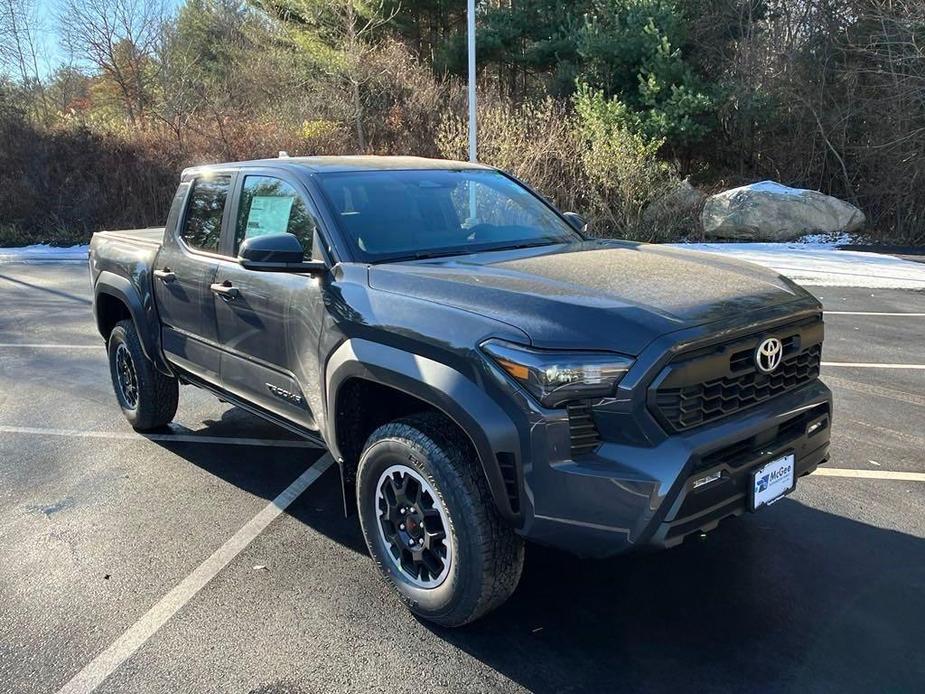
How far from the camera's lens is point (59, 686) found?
2.78m

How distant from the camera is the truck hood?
2.59 meters

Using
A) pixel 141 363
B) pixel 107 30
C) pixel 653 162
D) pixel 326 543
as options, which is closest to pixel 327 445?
pixel 326 543

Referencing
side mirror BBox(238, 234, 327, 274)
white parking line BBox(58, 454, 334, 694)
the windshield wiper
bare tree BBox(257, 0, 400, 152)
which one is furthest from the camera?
bare tree BBox(257, 0, 400, 152)

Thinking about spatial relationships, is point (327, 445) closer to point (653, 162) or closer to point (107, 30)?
point (653, 162)

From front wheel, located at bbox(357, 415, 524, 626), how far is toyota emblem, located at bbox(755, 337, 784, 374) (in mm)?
1153

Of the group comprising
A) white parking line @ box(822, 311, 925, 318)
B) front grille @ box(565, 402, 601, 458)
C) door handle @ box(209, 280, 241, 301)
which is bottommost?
white parking line @ box(822, 311, 925, 318)

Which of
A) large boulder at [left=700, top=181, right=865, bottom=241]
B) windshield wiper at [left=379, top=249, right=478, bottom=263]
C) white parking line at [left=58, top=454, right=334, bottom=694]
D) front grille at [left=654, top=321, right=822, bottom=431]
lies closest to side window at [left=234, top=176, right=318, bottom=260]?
windshield wiper at [left=379, top=249, right=478, bottom=263]

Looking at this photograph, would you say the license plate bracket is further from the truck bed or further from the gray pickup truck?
the truck bed

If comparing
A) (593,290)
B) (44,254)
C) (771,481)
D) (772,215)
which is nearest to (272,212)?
(593,290)

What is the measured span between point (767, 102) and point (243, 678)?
18550mm

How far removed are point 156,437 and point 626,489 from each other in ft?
13.3

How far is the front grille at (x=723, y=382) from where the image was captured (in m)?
2.59

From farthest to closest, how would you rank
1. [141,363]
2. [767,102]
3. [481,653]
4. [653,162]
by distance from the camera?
[767,102]
[653,162]
[141,363]
[481,653]

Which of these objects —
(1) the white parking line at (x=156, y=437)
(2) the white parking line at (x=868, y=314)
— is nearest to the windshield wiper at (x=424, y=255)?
(1) the white parking line at (x=156, y=437)
